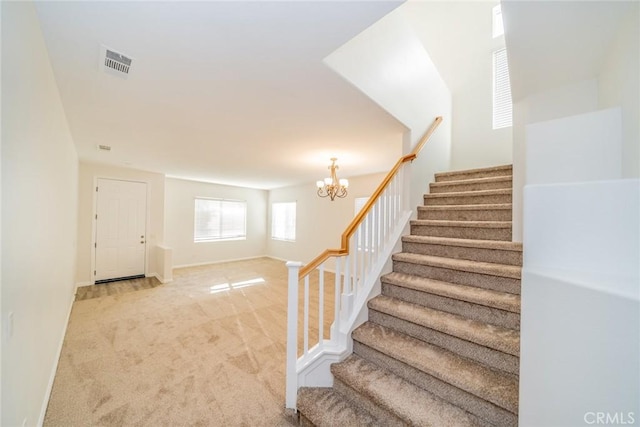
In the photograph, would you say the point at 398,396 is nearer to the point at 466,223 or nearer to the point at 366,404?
the point at 366,404

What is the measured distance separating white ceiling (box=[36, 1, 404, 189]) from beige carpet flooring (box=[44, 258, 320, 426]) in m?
2.33

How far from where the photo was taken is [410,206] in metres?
2.74

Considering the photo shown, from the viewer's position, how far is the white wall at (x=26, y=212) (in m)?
0.96

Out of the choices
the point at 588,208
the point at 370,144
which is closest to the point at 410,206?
the point at 370,144

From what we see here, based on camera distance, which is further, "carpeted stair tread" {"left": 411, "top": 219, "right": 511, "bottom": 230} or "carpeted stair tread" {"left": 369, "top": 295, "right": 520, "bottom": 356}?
Answer: "carpeted stair tread" {"left": 411, "top": 219, "right": 511, "bottom": 230}

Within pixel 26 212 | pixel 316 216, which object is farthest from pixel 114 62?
pixel 316 216

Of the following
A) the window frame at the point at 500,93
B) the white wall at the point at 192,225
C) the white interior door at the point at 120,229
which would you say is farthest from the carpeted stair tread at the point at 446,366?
the white wall at the point at 192,225

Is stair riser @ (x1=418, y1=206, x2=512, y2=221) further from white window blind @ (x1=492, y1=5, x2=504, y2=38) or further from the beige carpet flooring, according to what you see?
white window blind @ (x1=492, y1=5, x2=504, y2=38)

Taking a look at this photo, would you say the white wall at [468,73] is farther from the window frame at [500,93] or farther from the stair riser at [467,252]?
the stair riser at [467,252]

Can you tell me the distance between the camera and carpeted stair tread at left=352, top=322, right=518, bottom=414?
1.26m

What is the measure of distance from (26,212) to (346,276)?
1941 mm

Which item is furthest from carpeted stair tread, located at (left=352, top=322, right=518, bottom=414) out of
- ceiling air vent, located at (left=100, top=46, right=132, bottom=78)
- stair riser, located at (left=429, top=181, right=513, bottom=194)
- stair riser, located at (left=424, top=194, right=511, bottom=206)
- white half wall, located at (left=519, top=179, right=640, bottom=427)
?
ceiling air vent, located at (left=100, top=46, right=132, bottom=78)

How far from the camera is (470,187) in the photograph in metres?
2.85

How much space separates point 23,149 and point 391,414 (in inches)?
96.1
